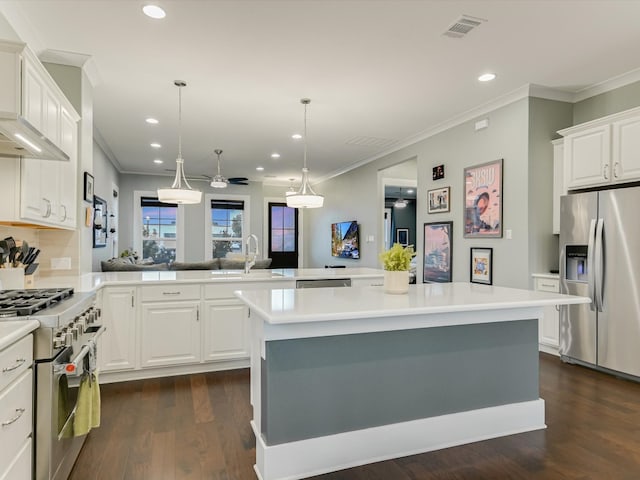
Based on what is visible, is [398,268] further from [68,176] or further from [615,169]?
[68,176]

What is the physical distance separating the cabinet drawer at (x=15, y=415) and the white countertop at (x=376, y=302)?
95 centimetres

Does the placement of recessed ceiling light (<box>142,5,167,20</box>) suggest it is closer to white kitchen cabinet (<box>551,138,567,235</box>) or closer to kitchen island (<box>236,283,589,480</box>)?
kitchen island (<box>236,283,589,480</box>)

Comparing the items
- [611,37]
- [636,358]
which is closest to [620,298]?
[636,358]

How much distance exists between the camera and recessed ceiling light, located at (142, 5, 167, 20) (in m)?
2.53

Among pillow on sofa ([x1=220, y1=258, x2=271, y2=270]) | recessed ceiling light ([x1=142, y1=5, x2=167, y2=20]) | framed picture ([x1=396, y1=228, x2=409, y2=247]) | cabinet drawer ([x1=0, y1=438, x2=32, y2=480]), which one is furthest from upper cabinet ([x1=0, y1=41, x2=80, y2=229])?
framed picture ([x1=396, y1=228, x2=409, y2=247])

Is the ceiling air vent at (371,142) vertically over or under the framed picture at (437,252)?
over

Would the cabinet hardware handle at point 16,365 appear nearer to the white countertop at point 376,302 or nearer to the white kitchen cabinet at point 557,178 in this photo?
the white countertop at point 376,302

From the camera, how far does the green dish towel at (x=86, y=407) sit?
188 cm

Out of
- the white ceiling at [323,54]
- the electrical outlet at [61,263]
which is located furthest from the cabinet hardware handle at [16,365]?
the white ceiling at [323,54]

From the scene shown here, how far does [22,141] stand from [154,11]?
127 cm

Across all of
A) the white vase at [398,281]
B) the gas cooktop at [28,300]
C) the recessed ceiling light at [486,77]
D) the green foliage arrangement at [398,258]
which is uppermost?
the recessed ceiling light at [486,77]

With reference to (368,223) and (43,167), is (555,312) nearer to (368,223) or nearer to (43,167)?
(368,223)

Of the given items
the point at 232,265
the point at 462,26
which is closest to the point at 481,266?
the point at 462,26

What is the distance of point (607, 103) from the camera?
3852 mm
